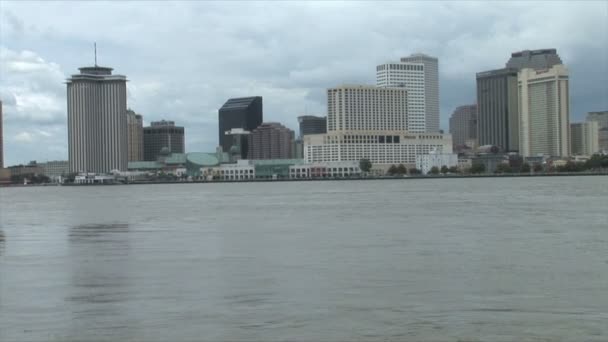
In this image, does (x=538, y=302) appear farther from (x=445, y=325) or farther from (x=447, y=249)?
(x=447, y=249)

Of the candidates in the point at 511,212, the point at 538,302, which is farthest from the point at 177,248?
the point at 511,212

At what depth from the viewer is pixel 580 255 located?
26953mm

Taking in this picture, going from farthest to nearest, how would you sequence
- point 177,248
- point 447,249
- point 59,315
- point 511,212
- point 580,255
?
point 511,212
point 177,248
point 447,249
point 580,255
point 59,315

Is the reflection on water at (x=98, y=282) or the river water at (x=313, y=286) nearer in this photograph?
the river water at (x=313, y=286)

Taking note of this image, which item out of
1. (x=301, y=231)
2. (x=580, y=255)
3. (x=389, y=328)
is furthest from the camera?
(x=301, y=231)

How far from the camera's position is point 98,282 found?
22.9m

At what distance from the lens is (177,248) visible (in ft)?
106

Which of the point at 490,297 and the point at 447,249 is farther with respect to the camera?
the point at 447,249

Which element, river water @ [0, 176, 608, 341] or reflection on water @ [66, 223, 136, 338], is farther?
reflection on water @ [66, 223, 136, 338]

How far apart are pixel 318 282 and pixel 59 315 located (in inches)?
273

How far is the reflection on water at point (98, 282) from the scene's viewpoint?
1708 cm

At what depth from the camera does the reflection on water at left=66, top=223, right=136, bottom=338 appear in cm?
1708

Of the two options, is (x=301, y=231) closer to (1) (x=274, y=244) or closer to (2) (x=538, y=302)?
(1) (x=274, y=244)

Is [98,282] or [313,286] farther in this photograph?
[98,282]
